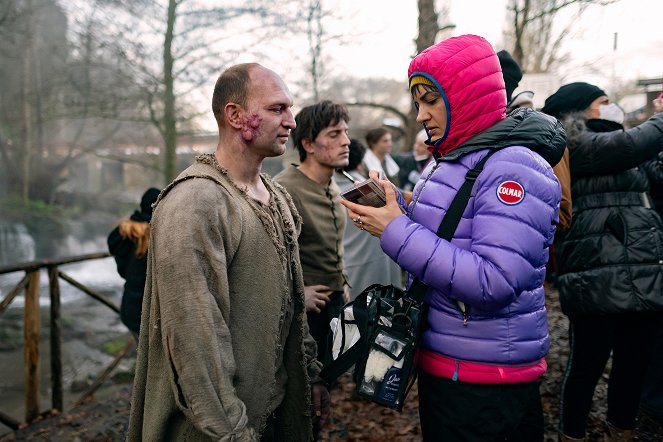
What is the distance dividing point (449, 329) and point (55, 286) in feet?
15.1

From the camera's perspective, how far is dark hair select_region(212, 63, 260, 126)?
1.96 meters

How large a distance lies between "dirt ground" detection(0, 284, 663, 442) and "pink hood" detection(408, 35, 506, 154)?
2.71 m

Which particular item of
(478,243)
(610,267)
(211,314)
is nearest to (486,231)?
(478,243)

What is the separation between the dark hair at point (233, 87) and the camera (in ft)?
6.45

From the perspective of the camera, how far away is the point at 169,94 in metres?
11.1

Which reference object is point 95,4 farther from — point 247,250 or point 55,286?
point 247,250

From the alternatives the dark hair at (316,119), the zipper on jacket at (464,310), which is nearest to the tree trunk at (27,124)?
the dark hair at (316,119)

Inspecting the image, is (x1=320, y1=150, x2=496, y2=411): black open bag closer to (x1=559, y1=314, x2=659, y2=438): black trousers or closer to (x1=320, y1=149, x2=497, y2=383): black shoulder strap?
(x1=320, y1=149, x2=497, y2=383): black shoulder strap

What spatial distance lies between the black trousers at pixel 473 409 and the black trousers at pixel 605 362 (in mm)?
1167

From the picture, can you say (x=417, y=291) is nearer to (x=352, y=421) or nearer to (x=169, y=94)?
(x=352, y=421)

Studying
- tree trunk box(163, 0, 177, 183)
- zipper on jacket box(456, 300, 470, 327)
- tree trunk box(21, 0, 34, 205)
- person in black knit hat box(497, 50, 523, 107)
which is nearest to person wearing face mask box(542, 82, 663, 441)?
person in black knit hat box(497, 50, 523, 107)

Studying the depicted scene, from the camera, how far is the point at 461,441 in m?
1.83

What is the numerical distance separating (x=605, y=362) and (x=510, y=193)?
1.85 meters

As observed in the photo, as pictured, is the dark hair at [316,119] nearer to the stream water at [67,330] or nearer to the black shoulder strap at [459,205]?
the black shoulder strap at [459,205]
